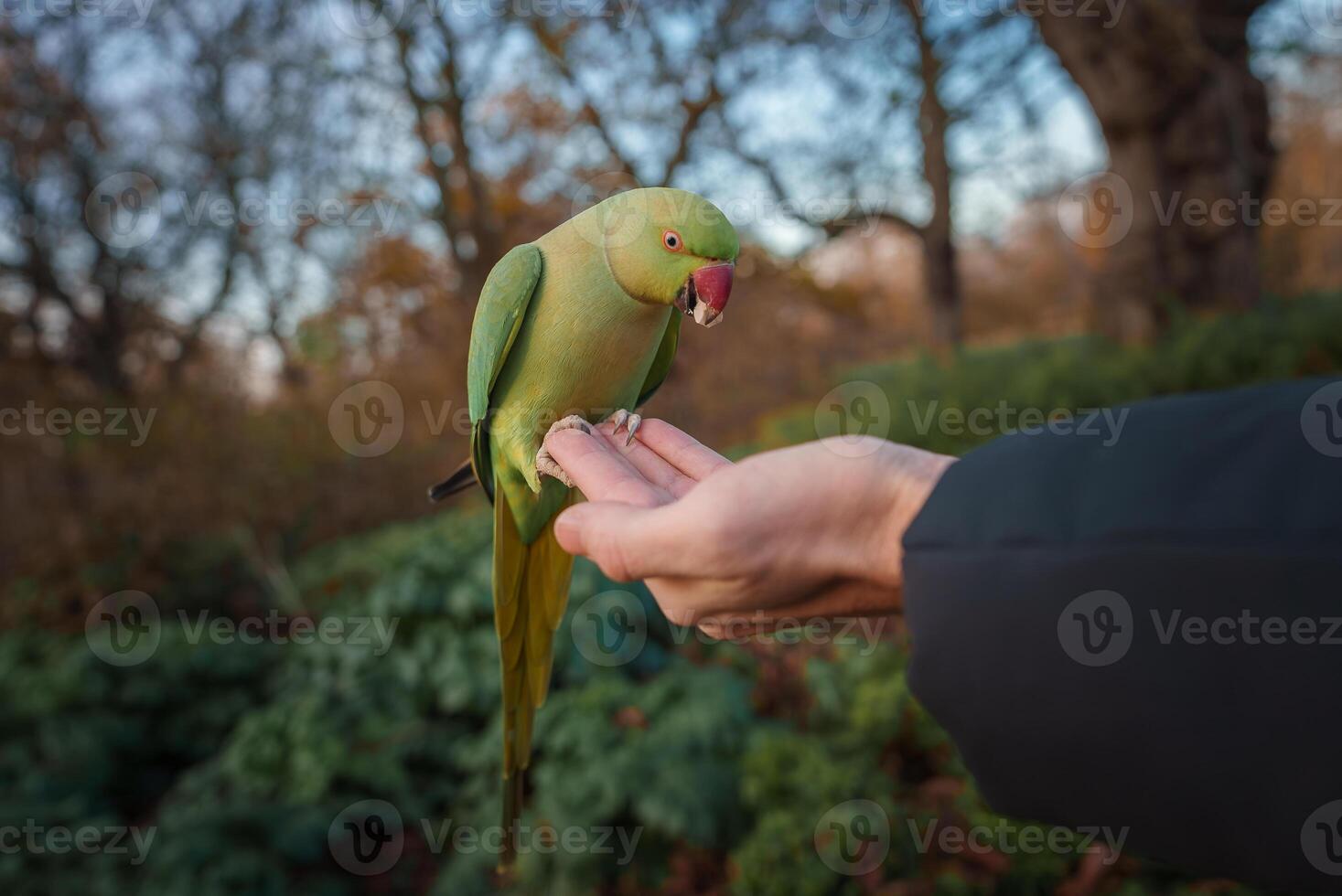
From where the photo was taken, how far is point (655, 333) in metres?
1.76

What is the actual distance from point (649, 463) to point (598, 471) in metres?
0.25

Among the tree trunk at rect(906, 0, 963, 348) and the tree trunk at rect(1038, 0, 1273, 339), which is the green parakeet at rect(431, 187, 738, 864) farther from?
the tree trunk at rect(906, 0, 963, 348)

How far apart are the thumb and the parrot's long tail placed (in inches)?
18.6

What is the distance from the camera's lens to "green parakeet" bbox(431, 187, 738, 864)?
1.53 m

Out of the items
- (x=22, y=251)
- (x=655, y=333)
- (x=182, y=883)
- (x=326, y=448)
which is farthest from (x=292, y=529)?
(x=655, y=333)

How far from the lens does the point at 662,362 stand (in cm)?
210

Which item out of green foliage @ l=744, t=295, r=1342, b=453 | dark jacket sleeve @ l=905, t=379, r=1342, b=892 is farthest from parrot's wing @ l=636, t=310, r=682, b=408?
green foliage @ l=744, t=295, r=1342, b=453

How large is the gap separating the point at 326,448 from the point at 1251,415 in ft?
31.4

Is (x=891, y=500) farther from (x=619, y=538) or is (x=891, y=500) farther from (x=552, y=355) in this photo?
(x=552, y=355)

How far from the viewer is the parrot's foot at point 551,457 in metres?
1.69

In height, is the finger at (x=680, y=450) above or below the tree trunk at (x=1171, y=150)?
below

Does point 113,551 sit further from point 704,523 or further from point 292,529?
point 704,523

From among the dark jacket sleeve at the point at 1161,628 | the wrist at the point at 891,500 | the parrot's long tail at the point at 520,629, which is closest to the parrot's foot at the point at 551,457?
the parrot's long tail at the point at 520,629

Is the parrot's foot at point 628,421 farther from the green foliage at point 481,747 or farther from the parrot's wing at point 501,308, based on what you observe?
the green foliage at point 481,747
